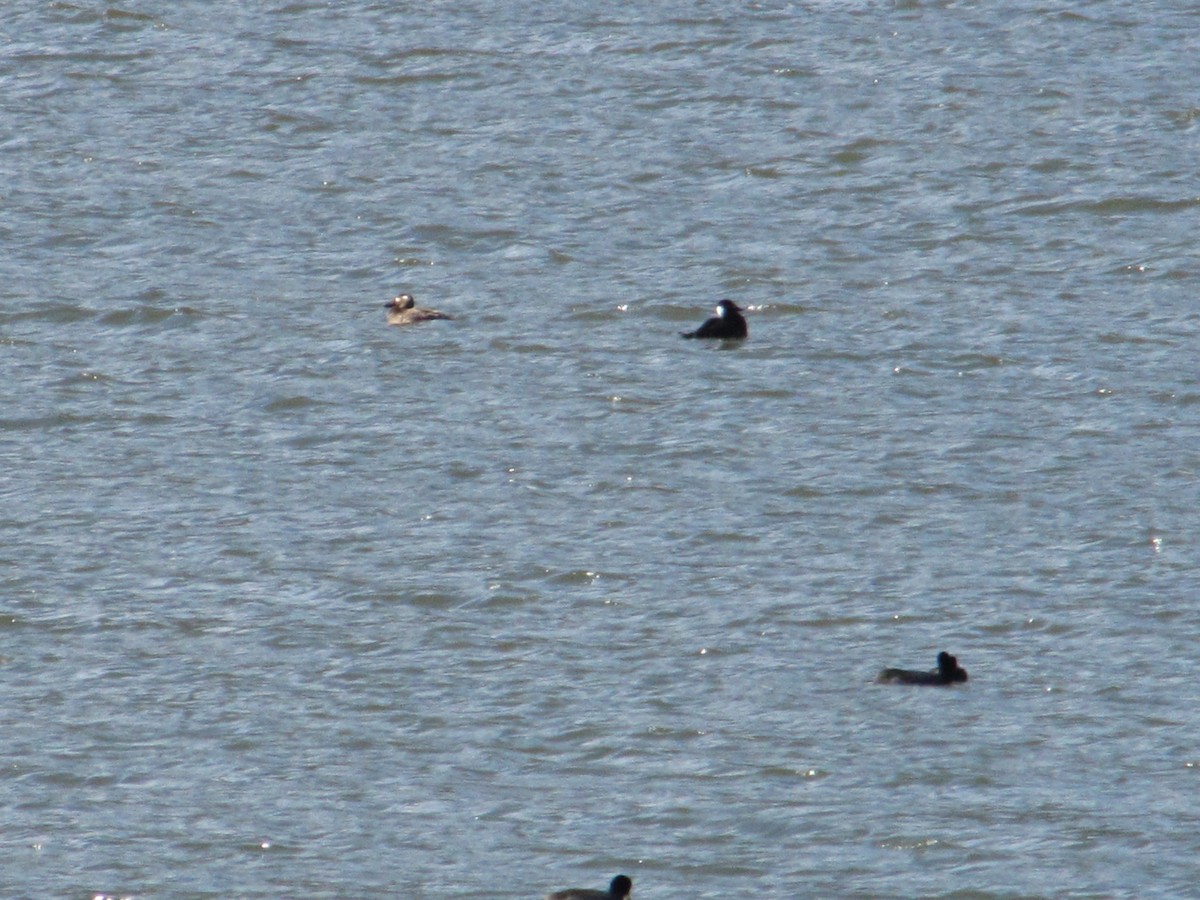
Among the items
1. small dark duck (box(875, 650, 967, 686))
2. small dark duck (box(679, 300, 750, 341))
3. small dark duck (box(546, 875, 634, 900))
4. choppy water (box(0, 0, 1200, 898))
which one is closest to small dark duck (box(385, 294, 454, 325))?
choppy water (box(0, 0, 1200, 898))

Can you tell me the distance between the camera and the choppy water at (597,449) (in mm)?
13008

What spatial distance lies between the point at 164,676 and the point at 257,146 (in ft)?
36.8

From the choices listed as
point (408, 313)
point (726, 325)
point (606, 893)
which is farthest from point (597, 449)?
point (606, 893)

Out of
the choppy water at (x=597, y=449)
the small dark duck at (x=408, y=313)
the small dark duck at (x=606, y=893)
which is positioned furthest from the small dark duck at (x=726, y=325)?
the small dark duck at (x=606, y=893)

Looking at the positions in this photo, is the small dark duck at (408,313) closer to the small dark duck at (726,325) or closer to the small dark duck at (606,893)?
the small dark duck at (726,325)

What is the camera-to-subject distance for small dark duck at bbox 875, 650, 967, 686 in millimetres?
14180

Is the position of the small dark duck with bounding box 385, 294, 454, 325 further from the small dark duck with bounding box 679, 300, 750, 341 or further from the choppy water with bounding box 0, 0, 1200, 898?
the small dark duck with bounding box 679, 300, 750, 341

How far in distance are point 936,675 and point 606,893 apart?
3.04 metres

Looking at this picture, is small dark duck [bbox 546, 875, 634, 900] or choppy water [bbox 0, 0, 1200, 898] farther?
choppy water [bbox 0, 0, 1200, 898]

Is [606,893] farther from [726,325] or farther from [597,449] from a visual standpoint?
[726,325]

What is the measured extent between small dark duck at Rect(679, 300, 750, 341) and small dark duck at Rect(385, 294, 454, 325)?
2088 millimetres

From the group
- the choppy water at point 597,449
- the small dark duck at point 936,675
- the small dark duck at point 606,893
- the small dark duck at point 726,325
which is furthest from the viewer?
the small dark duck at point 726,325

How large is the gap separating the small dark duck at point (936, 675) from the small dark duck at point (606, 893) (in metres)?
2.82

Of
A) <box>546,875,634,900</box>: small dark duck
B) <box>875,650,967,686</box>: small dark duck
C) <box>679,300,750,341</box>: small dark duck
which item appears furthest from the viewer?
<box>679,300,750,341</box>: small dark duck
